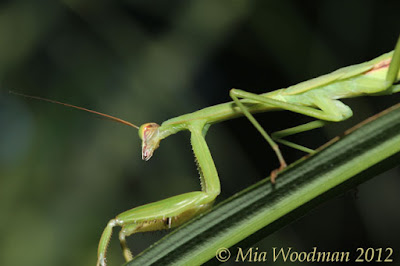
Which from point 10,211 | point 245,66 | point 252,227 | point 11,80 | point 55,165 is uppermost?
point 11,80

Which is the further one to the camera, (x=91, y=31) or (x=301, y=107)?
(x=91, y=31)

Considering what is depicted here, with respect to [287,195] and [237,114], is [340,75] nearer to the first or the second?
[237,114]

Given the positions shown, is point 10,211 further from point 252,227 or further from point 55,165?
point 252,227

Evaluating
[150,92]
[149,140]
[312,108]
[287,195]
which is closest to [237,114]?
[312,108]

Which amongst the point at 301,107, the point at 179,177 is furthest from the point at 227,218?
the point at 179,177

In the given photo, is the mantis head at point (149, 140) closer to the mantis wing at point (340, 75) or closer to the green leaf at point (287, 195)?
the mantis wing at point (340, 75)

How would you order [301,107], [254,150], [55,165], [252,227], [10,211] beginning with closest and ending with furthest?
[252,227]
[301,107]
[10,211]
[55,165]
[254,150]

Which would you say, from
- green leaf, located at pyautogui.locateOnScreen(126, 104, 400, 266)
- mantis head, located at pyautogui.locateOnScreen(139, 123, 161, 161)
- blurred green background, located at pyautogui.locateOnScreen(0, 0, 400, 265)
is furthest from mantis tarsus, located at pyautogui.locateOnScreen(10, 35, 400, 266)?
blurred green background, located at pyautogui.locateOnScreen(0, 0, 400, 265)
